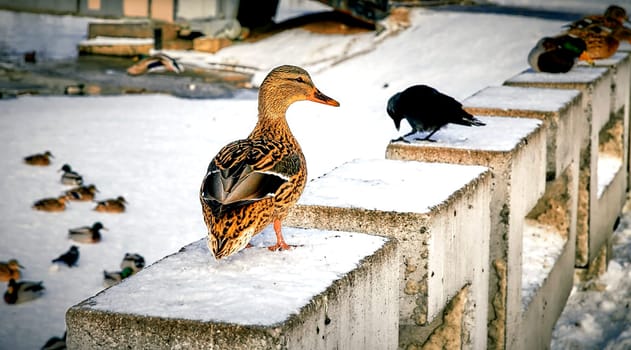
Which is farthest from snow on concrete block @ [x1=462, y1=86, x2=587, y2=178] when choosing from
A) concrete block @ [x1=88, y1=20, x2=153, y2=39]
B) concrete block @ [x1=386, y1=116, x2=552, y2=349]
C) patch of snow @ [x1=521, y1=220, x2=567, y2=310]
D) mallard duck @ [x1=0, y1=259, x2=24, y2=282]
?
concrete block @ [x1=88, y1=20, x2=153, y2=39]

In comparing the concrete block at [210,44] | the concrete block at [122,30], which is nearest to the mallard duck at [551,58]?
the concrete block at [210,44]

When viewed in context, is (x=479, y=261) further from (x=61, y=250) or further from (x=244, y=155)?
(x=61, y=250)

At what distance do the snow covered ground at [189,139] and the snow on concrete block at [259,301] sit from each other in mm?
3602

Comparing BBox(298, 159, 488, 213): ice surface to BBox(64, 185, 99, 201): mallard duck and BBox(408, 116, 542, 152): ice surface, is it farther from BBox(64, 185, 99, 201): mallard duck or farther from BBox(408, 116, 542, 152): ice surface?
BBox(64, 185, 99, 201): mallard duck

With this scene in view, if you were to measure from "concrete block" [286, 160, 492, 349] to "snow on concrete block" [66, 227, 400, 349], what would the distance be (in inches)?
10.1

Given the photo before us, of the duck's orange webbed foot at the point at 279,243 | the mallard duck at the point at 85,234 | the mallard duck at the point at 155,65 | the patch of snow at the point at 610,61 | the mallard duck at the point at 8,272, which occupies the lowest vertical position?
the mallard duck at the point at 155,65

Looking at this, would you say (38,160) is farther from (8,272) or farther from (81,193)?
(8,272)

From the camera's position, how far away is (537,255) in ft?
22.7

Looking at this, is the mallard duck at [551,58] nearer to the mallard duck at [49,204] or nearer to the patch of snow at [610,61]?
the patch of snow at [610,61]

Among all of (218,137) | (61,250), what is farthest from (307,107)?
(61,250)

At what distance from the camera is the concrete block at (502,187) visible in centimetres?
529

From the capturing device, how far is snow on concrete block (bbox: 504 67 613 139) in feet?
25.6

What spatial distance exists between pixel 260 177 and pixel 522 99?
3725 millimetres

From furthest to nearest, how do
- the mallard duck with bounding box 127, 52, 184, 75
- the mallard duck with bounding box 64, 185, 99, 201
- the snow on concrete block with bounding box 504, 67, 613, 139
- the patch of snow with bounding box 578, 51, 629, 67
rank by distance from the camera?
1. the mallard duck with bounding box 127, 52, 184, 75
2. the mallard duck with bounding box 64, 185, 99, 201
3. the patch of snow with bounding box 578, 51, 629, 67
4. the snow on concrete block with bounding box 504, 67, 613, 139
